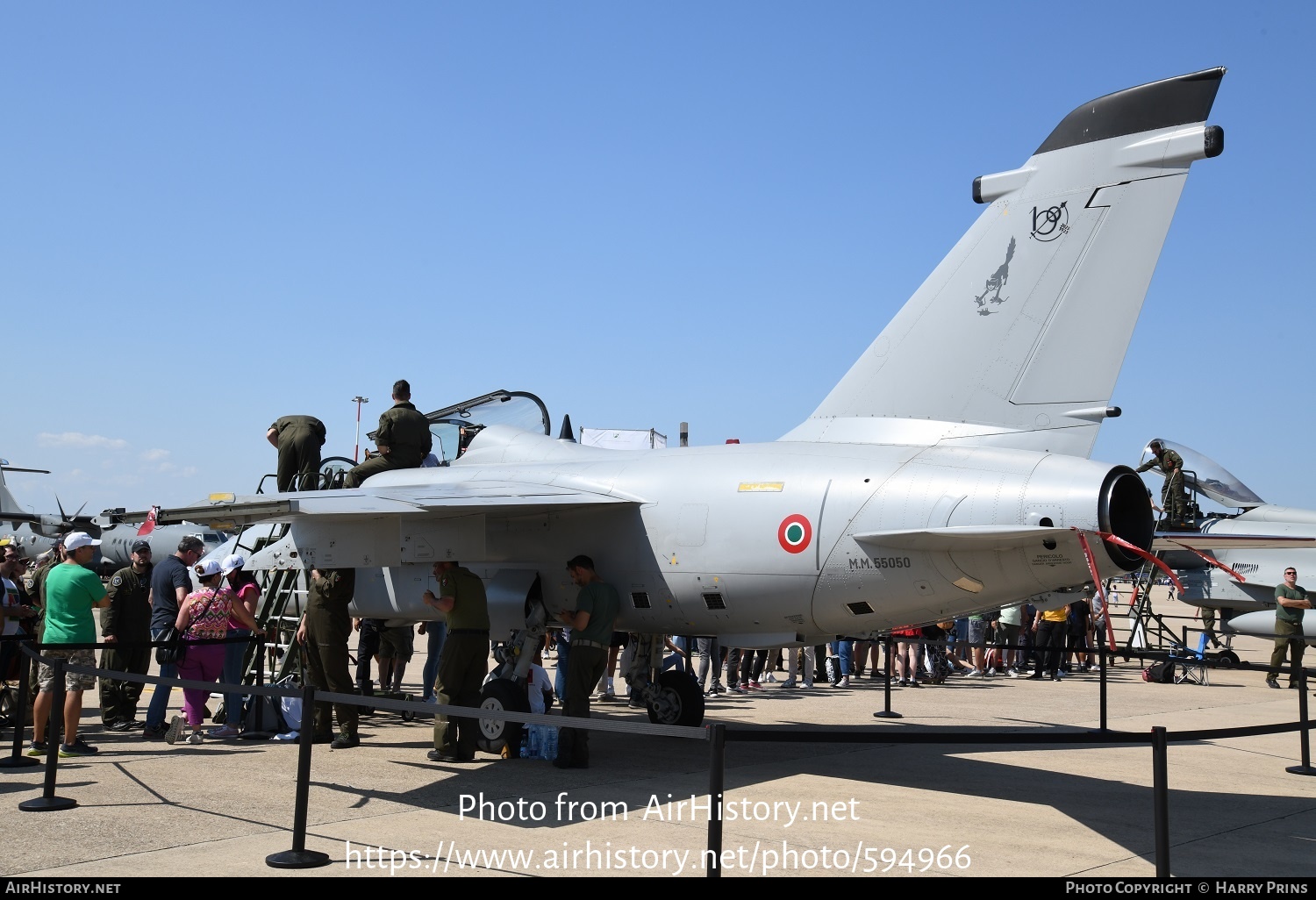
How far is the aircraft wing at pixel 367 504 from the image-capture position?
8.49m

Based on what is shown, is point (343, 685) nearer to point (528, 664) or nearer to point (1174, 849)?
point (528, 664)

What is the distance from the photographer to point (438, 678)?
904 cm

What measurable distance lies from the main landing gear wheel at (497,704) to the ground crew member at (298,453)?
3572mm

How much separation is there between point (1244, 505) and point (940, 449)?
15.4m

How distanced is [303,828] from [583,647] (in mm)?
3385

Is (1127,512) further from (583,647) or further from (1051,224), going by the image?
(583,647)

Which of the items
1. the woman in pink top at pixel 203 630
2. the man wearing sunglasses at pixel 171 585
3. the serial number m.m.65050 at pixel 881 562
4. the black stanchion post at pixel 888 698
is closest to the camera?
the serial number m.m.65050 at pixel 881 562

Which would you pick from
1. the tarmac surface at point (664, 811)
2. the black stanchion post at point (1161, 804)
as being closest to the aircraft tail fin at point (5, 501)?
the tarmac surface at point (664, 811)

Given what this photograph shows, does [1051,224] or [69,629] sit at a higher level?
[1051,224]

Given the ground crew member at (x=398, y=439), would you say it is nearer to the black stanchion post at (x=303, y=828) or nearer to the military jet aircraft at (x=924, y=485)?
the military jet aircraft at (x=924, y=485)

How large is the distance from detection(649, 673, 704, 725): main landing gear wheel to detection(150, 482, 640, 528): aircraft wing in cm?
232

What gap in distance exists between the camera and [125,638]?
34.0 feet

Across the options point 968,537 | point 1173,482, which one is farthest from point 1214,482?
point 968,537
